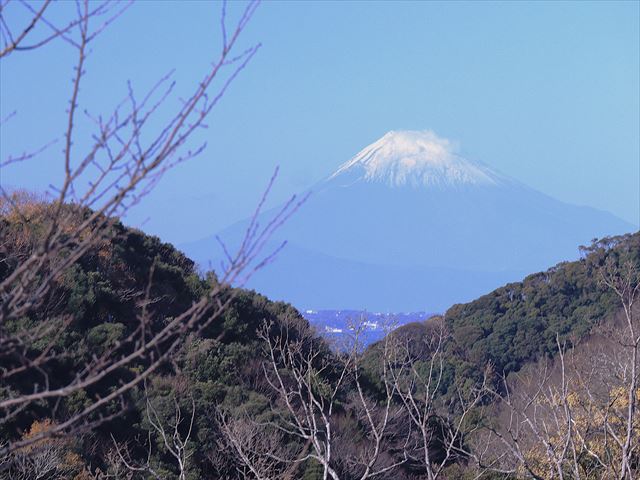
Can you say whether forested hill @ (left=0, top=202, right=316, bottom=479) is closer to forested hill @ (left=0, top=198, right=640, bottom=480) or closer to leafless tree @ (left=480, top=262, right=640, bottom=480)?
forested hill @ (left=0, top=198, right=640, bottom=480)

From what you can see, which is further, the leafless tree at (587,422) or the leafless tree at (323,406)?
the leafless tree at (323,406)

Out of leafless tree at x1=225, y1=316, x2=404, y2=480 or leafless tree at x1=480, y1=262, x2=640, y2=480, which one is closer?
leafless tree at x1=480, y1=262, x2=640, y2=480

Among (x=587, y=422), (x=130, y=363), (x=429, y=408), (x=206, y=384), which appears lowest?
(x=130, y=363)

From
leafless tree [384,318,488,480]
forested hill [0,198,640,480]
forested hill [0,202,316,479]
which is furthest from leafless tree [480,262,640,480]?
forested hill [0,202,316,479]

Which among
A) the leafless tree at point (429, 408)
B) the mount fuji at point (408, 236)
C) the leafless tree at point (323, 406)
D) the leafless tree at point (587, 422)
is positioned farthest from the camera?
the mount fuji at point (408, 236)

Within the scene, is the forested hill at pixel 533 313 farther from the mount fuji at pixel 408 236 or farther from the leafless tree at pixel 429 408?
the mount fuji at pixel 408 236

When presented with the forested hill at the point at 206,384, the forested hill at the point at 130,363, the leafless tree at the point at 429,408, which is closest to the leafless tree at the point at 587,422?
the leafless tree at the point at 429,408

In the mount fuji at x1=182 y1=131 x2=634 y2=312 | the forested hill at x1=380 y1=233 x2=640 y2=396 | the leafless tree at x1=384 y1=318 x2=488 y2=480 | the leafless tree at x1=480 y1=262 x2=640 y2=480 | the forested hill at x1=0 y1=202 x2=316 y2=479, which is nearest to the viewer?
the leafless tree at x1=480 y1=262 x2=640 y2=480

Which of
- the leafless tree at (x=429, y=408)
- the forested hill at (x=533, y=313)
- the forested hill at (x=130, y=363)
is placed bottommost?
the forested hill at (x=130, y=363)

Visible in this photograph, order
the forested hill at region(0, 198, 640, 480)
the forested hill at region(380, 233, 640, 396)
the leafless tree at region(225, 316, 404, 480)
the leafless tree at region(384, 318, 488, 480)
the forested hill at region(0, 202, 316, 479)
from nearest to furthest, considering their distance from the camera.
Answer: the leafless tree at region(384, 318, 488, 480) < the forested hill at region(0, 198, 640, 480) < the leafless tree at region(225, 316, 404, 480) < the forested hill at region(0, 202, 316, 479) < the forested hill at region(380, 233, 640, 396)

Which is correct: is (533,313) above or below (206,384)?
above

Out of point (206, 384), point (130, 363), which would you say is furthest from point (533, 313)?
point (130, 363)

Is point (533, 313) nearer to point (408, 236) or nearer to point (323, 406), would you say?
point (323, 406)

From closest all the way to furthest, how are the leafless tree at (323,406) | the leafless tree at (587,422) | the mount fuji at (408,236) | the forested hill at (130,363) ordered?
the leafless tree at (587,422) < the leafless tree at (323,406) < the forested hill at (130,363) < the mount fuji at (408,236)
